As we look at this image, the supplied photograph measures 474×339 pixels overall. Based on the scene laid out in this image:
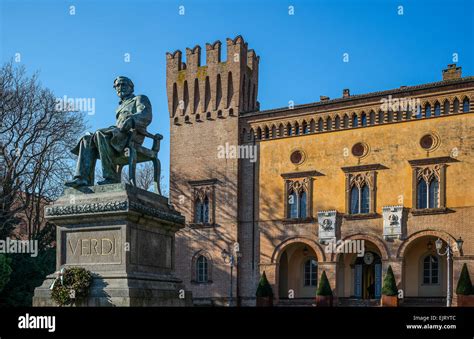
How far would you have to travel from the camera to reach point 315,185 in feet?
129

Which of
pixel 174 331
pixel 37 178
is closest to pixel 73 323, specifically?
pixel 174 331

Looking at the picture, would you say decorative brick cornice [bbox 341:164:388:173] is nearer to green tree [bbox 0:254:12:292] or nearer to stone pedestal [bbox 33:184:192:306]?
Result: green tree [bbox 0:254:12:292]

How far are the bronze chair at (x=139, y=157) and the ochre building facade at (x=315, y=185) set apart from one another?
81.8 feet

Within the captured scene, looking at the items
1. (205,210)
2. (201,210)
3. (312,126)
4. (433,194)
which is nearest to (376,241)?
(433,194)

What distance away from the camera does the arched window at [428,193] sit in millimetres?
35688

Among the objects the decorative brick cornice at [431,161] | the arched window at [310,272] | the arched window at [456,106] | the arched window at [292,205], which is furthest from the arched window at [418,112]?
the arched window at [310,272]

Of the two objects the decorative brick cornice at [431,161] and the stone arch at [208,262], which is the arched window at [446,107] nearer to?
the decorative brick cornice at [431,161]

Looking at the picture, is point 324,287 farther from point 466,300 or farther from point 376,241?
point 466,300

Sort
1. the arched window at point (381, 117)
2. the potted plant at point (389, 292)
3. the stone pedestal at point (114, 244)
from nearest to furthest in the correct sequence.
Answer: the stone pedestal at point (114, 244), the potted plant at point (389, 292), the arched window at point (381, 117)

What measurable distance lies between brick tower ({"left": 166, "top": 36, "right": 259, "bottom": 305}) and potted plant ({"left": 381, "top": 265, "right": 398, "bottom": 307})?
807cm

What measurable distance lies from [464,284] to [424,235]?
3319mm

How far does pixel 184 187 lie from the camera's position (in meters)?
42.8

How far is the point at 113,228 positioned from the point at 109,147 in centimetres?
161

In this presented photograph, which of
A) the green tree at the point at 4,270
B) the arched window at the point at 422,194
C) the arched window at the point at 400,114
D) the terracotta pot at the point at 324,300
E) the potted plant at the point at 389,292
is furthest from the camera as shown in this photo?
the arched window at the point at 400,114
